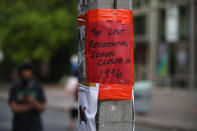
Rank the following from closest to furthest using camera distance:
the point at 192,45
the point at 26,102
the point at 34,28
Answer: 1. the point at 26,102
2. the point at 192,45
3. the point at 34,28

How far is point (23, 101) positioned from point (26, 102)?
0.06 metres

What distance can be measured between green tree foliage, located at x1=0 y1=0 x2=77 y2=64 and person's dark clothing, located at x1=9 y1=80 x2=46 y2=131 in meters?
24.2

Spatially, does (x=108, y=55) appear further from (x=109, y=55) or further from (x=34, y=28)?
(x=34, y=28)

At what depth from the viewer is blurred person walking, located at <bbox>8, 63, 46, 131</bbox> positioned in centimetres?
491

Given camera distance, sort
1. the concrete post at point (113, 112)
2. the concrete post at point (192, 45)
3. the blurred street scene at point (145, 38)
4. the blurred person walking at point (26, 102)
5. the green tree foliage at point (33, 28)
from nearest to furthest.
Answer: the concrete post at point (113, 112), the blurred person walking at point (26, 102), the concrete post at point (192, 45), the blurred street scene at point (145, 38), the green tree foliage at point (33, 28)

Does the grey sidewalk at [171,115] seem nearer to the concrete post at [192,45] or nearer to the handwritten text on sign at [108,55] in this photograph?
the concrete post at [192,45]

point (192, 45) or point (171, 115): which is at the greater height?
point (192, 45)

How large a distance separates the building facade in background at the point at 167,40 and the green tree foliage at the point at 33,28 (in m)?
6.12

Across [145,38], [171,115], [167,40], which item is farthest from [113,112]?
[145,38]

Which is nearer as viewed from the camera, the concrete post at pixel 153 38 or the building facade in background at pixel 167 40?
the building facade in background at pixel 167 40

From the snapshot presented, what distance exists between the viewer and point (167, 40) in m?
27.1

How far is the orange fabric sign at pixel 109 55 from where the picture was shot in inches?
99.4

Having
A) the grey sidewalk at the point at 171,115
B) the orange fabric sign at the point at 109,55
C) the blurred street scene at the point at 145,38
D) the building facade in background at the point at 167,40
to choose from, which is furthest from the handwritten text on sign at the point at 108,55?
the building facade in background at the point at 167,40

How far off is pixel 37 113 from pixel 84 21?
275cm
